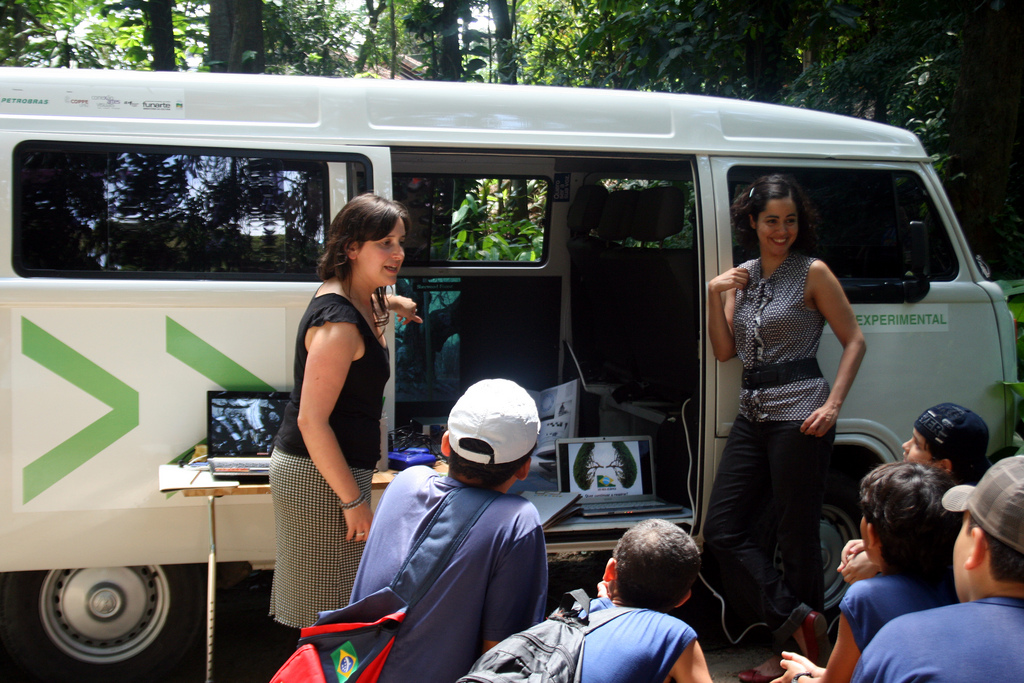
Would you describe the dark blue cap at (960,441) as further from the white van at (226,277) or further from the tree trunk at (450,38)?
the tree trunk at (450,38)

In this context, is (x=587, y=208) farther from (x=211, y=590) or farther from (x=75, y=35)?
(x=75, y=35)

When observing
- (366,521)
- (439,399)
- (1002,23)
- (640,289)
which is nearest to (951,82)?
(1002,23)

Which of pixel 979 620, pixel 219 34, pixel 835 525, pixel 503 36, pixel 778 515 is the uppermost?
pixel 503 36

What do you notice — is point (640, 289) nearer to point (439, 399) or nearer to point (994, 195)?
point (439, 399)

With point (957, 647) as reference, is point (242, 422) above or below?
above

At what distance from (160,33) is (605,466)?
631 centimetres

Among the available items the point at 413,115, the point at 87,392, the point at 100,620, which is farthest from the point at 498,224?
the point at 100,620

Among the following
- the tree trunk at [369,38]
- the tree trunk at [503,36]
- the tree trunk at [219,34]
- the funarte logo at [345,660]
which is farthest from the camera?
the tree trunk at [369,38]

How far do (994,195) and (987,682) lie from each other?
604 centimetres

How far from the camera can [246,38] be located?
7.44 m

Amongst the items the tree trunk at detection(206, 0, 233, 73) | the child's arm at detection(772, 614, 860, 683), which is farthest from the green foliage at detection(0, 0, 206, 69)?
the child's arm at detection(772, 614, 860, 683)

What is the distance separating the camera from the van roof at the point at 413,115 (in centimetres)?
307

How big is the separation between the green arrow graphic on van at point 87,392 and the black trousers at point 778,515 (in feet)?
7.98

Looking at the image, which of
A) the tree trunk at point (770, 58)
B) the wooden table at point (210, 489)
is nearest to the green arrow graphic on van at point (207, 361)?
the wooden table at point (210, 489)
